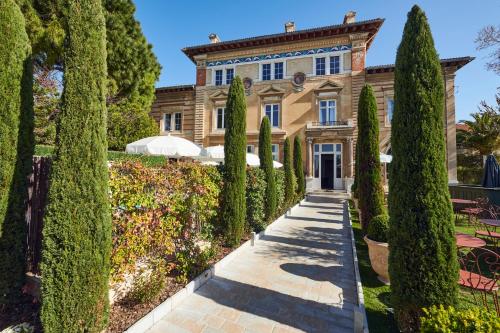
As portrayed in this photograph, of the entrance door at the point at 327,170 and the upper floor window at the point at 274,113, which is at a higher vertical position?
the upper floor window at the point at 274,113

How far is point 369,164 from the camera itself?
6727 mm

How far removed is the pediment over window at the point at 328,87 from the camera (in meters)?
19.8

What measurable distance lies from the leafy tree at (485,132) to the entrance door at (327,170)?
1182 centimetres

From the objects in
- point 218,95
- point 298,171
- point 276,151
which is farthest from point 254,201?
point 218,95

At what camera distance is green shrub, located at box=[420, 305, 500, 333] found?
1967 mm

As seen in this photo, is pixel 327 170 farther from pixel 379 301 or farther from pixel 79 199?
pixel 79 199

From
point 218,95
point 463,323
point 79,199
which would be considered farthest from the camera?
Result: point 218,95

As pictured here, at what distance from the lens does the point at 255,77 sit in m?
22.1

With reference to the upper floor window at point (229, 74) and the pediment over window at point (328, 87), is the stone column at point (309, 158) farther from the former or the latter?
the upper floor window at point (229, 74)

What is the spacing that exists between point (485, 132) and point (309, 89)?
1442 cm

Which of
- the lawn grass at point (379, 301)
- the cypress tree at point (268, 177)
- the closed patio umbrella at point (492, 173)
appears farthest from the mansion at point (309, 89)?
the lawn grass at point (379, 301)

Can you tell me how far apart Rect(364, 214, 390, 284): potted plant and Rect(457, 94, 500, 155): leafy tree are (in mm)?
22056

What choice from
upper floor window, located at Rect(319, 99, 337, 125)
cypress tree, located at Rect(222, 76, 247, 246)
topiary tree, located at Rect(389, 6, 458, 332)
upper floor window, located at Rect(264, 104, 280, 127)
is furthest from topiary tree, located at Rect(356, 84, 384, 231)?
upper floor window, located at Rect(264, 104, 280, 127)

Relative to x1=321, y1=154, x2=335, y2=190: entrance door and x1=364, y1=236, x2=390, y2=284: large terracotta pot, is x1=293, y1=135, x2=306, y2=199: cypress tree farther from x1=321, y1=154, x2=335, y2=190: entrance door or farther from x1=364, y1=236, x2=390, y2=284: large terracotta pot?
x1=364, y1=236, x2=390, y2=284: large terracotta pot
